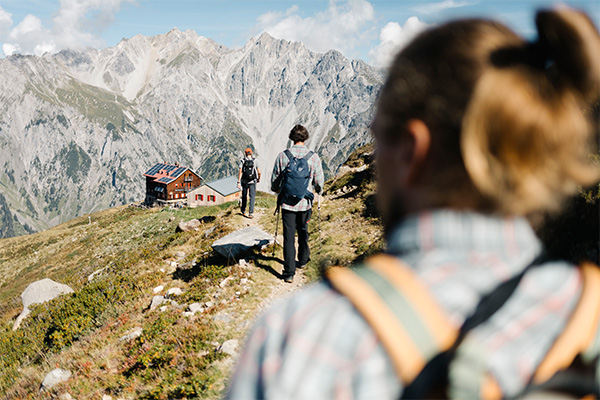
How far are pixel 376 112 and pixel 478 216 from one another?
0.50 metres

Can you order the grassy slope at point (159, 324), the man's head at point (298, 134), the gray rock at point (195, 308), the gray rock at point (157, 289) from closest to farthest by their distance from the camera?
the grassy slope at point (159, 324) → the gray rock at point (195, 308) → the man's head at point (298, 134) → the gray rock at point (157, 289)

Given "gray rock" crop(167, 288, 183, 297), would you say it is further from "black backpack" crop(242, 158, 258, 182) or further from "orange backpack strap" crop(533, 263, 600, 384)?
"orange backpack strap" crop(533, 263, 600, 384)

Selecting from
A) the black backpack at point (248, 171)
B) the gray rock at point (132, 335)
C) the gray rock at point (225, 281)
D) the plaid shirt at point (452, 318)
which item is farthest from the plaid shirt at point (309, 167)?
the black backpack at point (248, 171)

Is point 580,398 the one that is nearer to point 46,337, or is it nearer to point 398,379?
point 398,379

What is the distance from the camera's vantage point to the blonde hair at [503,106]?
3.36 ft

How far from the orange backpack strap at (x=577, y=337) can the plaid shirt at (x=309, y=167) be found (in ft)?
26.1

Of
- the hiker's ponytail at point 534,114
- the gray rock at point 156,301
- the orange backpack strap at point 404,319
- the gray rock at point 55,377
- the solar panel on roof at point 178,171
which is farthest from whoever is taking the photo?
the solar panel on roof at point 178,171

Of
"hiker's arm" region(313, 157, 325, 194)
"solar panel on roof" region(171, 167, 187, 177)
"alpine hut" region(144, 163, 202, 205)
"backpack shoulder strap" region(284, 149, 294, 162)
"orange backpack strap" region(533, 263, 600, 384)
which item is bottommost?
"alpine hut" region(144, 163, 202, 205)

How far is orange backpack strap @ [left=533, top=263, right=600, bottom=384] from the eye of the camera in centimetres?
103

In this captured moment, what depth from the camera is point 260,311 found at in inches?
341

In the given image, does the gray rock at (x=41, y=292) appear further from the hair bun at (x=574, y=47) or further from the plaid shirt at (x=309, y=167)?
the hair bun at (x=574, y=47)

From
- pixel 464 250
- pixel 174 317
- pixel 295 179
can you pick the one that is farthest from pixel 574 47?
pixel 174 317

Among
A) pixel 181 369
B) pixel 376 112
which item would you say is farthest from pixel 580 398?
pixel 181 369

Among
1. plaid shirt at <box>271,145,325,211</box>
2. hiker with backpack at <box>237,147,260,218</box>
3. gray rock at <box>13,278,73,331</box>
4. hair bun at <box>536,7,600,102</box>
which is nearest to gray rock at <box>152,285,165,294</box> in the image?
plaid shirt at <box>271,145,325,211</box>
